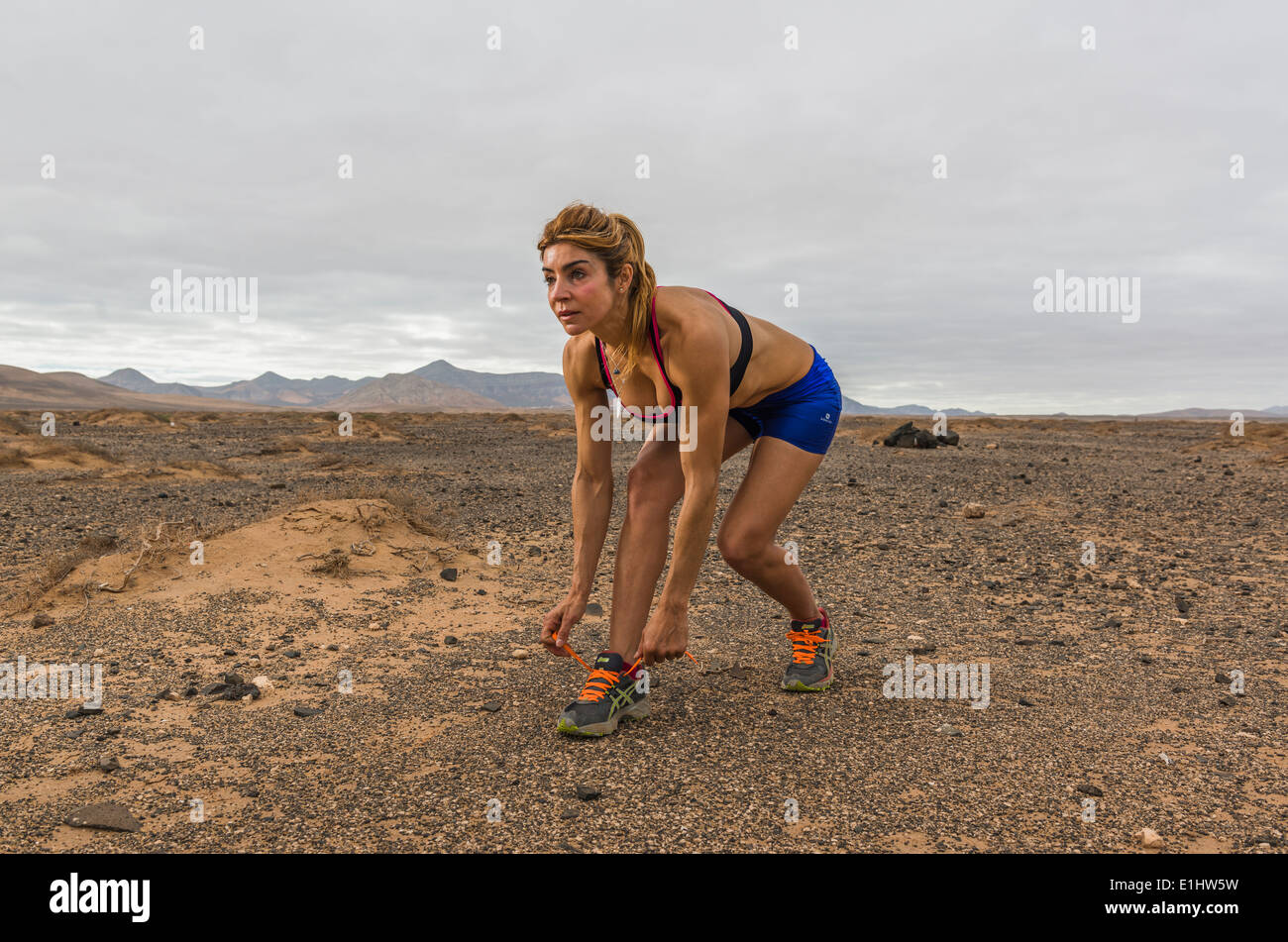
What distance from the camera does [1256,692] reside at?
13.3 ft

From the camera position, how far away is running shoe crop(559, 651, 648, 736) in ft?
11.0

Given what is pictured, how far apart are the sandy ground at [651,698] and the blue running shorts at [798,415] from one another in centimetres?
134

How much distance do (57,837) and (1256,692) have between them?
5.40 m

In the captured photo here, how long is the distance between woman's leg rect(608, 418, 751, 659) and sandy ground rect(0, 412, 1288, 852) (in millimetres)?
514

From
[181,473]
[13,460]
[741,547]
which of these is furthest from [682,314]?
[13,460]

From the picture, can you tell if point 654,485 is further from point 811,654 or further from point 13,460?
point 13,460

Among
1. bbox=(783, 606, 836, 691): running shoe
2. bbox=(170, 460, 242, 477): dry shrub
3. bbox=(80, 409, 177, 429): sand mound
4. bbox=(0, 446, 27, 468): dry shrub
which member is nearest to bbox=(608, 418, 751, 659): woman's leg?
bbox=(783, 606, 836, 691): running shoe

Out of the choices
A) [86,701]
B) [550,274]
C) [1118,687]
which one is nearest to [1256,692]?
[1118,687]

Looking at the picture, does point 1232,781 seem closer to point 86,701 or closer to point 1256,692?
point 1256,692

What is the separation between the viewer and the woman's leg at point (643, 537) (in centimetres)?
355

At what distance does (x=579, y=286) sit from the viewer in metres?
2.96

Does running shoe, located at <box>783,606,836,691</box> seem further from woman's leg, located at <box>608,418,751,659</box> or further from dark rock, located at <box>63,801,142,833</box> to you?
dark rock, located at <box>63,801,142,833</box>

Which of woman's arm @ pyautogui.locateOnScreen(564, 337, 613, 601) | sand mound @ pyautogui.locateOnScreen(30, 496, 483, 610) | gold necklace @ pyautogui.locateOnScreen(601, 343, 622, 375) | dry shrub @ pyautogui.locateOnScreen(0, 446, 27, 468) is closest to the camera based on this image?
gold necklace @ pyautogui.locateOnScreen(601, 343, 622, 375)

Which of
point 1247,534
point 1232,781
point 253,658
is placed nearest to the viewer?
point 1232,781
